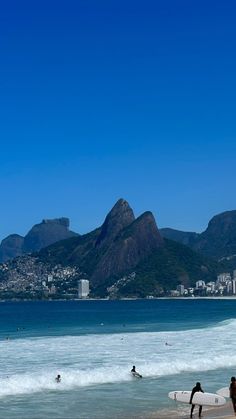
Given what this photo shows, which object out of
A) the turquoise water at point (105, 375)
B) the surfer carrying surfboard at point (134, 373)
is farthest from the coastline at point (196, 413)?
the surfer carrying surfboard at point (134, 373)

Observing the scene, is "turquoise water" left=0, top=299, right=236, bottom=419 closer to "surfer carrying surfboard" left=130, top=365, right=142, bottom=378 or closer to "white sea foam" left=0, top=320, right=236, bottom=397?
"white sea foam" left=0, top=320, right=236, bottom=397

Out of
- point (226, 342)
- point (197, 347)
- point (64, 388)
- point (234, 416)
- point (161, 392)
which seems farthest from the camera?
point (226, 342)

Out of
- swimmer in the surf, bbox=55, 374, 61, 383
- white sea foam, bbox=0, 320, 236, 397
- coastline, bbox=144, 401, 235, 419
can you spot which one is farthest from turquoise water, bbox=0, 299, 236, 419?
swimmer in the surf, bbox=55, 374, 61, 383

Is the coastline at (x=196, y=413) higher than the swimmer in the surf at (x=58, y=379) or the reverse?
the reverse

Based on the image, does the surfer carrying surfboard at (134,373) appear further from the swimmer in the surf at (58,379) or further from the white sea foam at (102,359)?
the swimmer in the surf at (58,379)

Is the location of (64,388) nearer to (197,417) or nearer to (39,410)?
(39,410)

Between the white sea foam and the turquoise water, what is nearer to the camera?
the turquoise water

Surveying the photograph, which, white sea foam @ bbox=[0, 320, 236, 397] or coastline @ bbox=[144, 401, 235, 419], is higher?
white sea foam @ bbox=[0, 320, 236, 397]

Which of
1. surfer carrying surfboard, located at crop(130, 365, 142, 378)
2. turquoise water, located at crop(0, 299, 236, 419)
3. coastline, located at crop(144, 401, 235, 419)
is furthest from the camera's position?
surfer carrying surfboard, located at crop(130, 365, 142, 378)

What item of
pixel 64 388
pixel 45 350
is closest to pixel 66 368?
pixel 64 388
